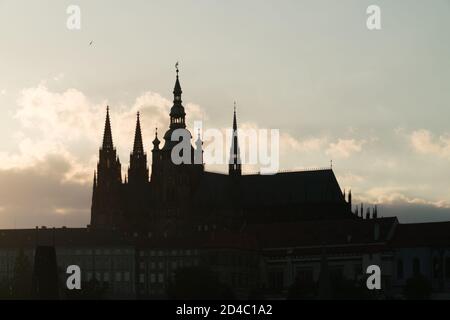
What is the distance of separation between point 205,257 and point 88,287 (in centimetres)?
2142

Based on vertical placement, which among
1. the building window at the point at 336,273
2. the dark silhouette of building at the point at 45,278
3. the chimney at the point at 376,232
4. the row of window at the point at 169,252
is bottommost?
the dark silhouette of building at the point at 45,278

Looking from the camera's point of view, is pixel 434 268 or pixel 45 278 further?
pixel 434 268

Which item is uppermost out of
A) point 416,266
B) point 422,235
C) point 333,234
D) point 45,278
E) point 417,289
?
point 333,234

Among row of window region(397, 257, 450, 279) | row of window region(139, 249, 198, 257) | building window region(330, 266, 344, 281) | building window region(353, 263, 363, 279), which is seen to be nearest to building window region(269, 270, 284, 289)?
building window region(330, 266, 344, 281)

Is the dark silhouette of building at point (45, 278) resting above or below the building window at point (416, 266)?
below

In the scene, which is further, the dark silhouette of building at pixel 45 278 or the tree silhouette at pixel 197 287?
the tree silhouette at pixel 197 287

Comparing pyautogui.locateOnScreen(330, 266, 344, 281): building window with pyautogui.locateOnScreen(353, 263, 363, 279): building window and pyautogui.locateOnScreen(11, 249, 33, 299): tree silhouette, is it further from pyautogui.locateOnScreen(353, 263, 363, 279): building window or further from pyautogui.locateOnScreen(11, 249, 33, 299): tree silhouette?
pyautogui.locateOnScreen(11, 249, 33, 299): tree silhouette

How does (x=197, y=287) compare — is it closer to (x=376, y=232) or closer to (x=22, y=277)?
(x=22, y=277)

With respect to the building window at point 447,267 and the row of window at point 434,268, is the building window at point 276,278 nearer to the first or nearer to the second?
the row of window at point 434,268

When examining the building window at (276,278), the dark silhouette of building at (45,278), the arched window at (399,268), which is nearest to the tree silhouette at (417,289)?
the arched window at (399,268)

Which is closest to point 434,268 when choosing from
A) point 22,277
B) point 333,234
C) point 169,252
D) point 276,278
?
point 333,234
